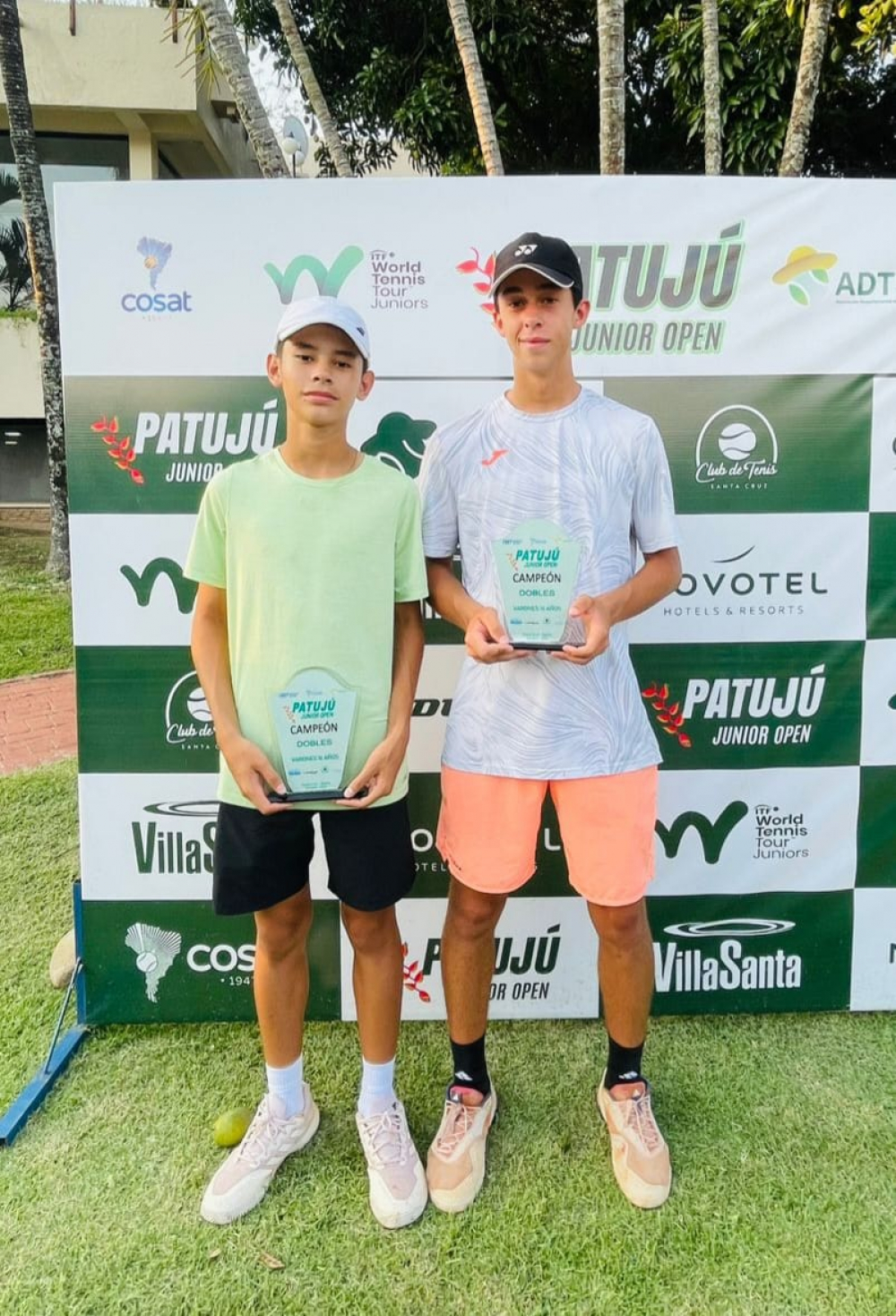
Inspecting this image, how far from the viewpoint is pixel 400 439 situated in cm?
242

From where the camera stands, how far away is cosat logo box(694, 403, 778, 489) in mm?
2441

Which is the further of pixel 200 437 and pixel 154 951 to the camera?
pixel 154 951

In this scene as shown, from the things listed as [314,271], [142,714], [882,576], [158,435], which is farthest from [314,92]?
[882,576]

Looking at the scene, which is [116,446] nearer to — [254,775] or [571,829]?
[254,775]

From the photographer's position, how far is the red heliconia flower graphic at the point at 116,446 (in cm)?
238

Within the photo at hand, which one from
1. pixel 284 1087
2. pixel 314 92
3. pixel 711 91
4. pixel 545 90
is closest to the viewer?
pixel 284 1087

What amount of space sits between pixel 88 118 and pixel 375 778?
41.0ft

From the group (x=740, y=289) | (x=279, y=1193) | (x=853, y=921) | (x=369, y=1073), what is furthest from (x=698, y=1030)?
(x=740, y=289)

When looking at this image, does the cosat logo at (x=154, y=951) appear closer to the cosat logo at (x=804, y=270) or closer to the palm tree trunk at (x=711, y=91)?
the cosat logo at (x=804, y=270)

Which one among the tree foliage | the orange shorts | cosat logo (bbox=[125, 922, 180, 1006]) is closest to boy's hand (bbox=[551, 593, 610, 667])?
the orange shorts

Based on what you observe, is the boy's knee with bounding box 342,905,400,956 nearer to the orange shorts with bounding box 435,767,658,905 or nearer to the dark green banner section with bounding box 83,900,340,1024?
the orange shorts with bounding box 435,767,658,905

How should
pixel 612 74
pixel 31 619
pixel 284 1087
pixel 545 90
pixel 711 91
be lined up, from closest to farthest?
pixel 284 1087
pixel 612 74
pixel 711 91
pixel 31 619
pixel 545 90

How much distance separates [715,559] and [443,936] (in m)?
1.25

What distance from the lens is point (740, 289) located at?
2.38 m
